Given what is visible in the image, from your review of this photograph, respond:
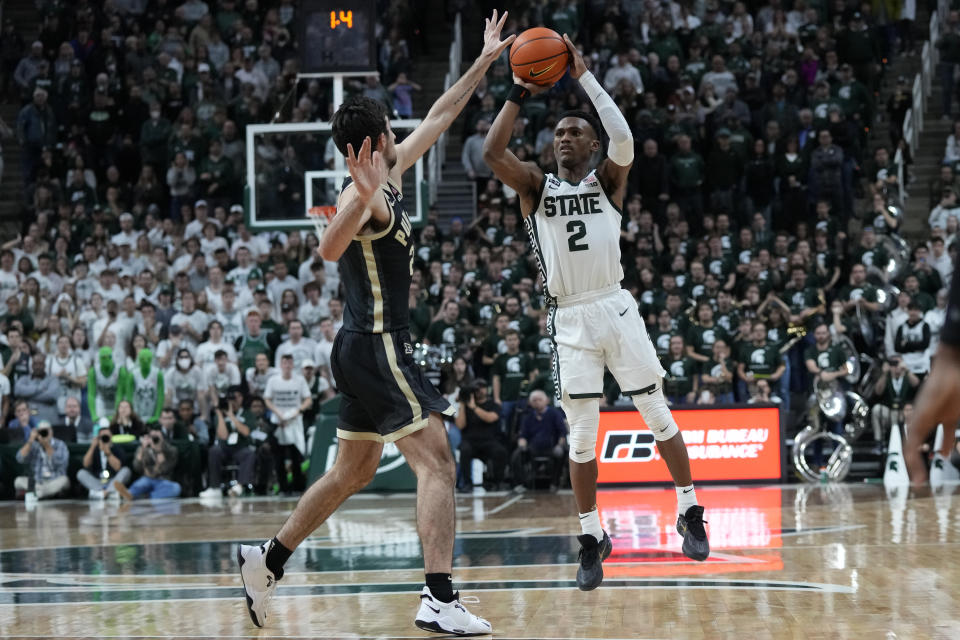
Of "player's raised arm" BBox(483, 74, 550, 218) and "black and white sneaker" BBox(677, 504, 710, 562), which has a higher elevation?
"player's raised arm" BBox(483, 74, 550, 218)

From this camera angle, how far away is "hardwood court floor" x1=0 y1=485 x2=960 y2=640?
582 cm

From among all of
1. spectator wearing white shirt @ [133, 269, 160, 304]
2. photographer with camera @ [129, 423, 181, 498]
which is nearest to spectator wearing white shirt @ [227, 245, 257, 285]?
spectator wearing white shirt @ [133, 269, 160, 304]

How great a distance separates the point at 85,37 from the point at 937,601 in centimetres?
2054

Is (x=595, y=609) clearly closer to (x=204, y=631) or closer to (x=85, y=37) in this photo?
(x=204, y=631)

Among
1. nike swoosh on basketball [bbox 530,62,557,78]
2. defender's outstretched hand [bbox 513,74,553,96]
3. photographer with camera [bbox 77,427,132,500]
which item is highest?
nike swoosh on basketball [bbox 530,62,557,78]

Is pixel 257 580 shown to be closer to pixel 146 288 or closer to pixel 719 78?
pixel 146 288

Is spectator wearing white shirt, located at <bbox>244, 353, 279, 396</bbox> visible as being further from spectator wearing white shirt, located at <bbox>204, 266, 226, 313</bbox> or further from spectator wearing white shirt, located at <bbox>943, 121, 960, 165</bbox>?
spectator wearing white shirt, located at <bbox>943, 121, 960, 165</bbox>

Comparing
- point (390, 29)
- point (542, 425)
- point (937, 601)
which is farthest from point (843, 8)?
point (937, 601)

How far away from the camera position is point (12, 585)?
767 centimetres

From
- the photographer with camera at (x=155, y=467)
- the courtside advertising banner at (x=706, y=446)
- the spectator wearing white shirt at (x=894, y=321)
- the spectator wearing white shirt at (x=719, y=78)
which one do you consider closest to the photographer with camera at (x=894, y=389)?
the spectator wearing white shirt at (x=894, y=321)

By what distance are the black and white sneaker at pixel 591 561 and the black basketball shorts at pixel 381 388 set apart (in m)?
1.38

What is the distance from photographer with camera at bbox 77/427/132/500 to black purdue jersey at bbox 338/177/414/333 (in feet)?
35.4

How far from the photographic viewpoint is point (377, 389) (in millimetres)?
5766

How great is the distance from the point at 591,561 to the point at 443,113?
243 cm
